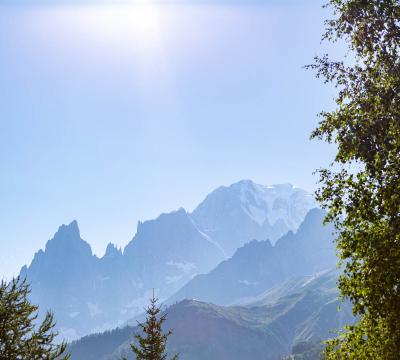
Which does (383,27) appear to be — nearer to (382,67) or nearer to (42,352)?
(382,67)

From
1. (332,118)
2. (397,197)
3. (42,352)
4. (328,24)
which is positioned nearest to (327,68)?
(328,24)

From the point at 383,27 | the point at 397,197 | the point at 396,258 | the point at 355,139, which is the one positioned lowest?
the point at 396,258

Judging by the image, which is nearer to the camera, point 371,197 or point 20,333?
point 371,197

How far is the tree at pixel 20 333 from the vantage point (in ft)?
63.4

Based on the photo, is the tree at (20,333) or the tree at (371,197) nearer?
the tree at (371,197)

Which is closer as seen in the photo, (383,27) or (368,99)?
(368,99)

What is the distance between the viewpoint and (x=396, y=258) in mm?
12188

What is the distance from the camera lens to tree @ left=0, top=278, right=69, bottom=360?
19.3 meters

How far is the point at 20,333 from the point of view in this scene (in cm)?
2000

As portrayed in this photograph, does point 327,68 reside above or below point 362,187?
above

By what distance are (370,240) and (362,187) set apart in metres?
1.62

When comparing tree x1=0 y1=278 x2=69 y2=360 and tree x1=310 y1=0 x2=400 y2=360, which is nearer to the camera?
tree x1=310 y1=0 x2=400 y2=360

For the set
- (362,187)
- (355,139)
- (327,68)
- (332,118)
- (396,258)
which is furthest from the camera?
(327,68)

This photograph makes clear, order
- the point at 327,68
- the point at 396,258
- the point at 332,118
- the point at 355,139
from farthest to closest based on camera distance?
the point at 327,68, the point at 332,118, the point at 355,139, the point at 396,258
